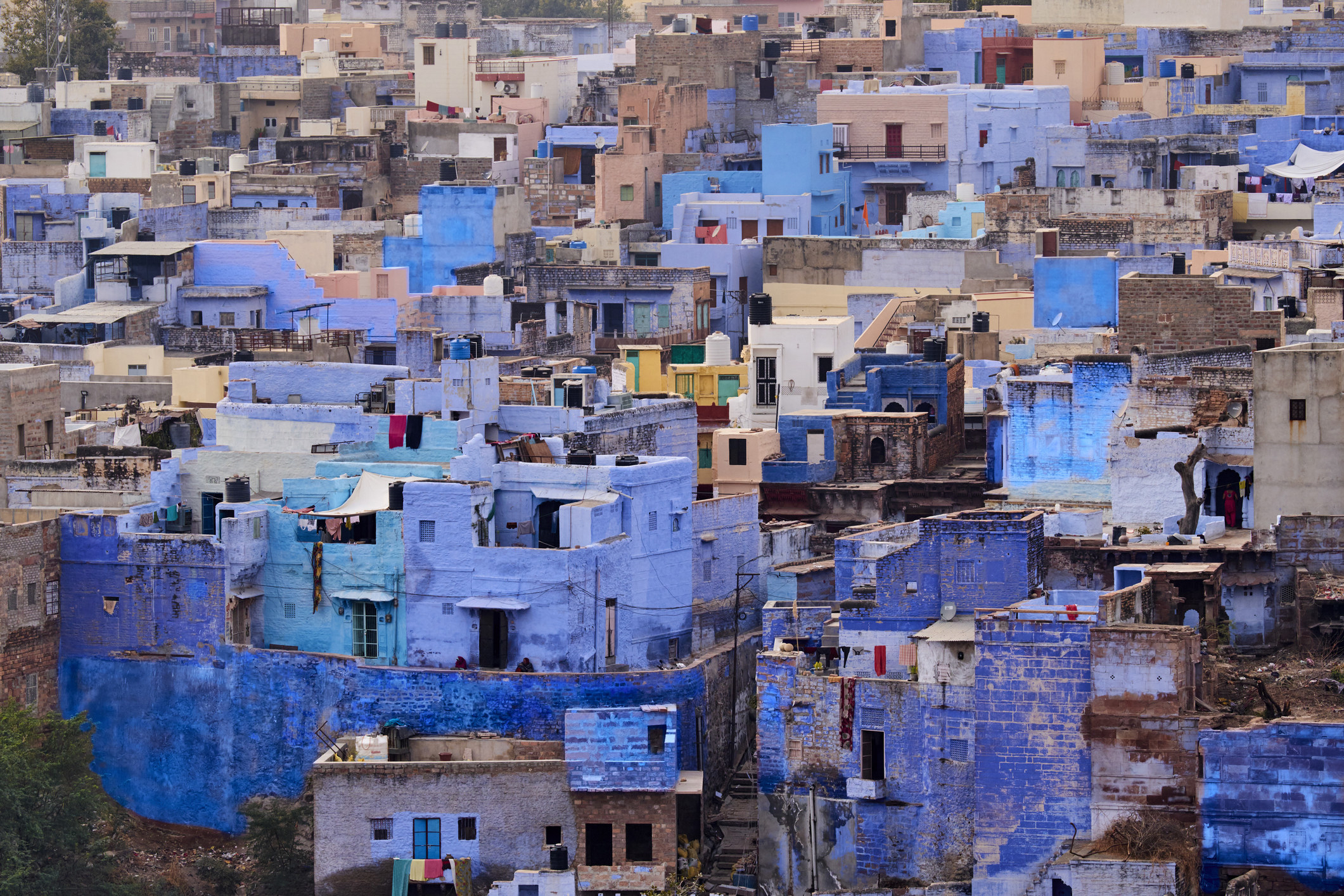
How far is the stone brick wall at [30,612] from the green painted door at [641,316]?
24496mm

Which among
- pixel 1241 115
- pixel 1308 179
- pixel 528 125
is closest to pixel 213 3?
pixel 528 125

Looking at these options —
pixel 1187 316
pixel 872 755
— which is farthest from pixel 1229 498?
pixel 1187 316

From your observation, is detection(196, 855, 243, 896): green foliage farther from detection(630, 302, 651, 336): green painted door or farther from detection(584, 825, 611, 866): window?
detection(630, 302, 651, 336): green painted door

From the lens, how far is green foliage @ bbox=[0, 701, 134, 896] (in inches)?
1724

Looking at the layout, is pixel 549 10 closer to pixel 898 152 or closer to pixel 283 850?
pixel 898 152

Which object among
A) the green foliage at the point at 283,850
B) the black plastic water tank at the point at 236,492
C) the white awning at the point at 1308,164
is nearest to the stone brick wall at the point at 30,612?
the black plastic water tank at the point at 236,492

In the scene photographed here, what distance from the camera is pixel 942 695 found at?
4088cm

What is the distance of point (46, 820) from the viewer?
4422cm

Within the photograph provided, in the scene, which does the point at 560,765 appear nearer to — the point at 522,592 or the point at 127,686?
the point at 522,592

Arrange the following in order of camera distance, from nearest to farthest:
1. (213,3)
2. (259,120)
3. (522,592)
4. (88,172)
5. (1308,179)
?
(522,592), (1308,179), (88,172), (259,120), (213,3)

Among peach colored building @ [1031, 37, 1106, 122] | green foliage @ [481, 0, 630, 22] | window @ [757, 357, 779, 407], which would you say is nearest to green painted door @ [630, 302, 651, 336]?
window @ [757, 357, 779, 407]

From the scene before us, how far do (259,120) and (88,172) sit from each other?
1606 cm

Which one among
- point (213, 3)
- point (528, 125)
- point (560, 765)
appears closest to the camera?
point (560, 765)

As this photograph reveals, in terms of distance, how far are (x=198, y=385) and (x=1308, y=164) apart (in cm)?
3352
